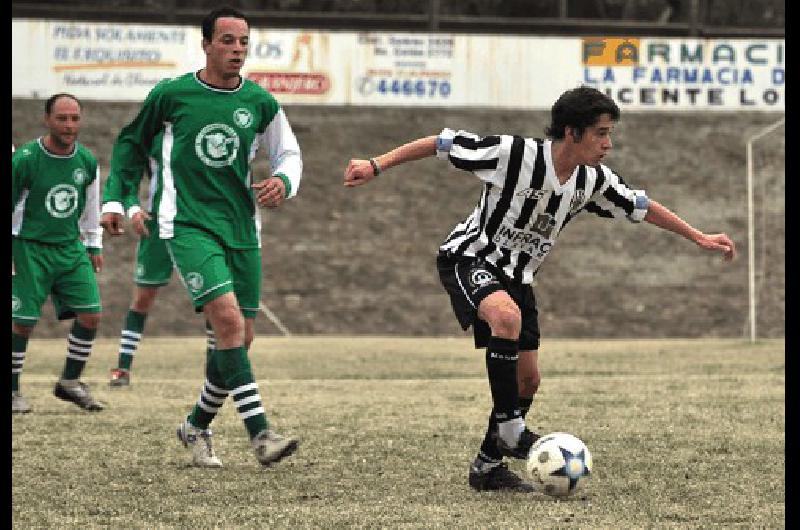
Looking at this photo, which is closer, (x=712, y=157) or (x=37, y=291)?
(x=37, y=291)

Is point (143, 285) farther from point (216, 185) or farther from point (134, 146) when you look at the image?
point (216, 185)

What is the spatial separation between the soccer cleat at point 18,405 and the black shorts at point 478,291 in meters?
4.61

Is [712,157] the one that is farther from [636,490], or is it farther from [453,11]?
[636,490]

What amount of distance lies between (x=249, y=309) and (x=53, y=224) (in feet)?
11.4

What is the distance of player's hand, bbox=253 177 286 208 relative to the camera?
7.43 meters

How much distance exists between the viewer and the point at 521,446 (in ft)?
22.5

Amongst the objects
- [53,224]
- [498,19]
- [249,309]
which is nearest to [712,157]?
[498,19]

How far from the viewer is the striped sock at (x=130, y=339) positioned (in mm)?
13539

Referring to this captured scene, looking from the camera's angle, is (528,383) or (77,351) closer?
(528,383)

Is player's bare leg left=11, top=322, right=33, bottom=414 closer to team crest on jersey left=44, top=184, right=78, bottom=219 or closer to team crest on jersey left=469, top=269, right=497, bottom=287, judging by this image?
team crest on jersey left=44, top=184, right=78, bottom=219

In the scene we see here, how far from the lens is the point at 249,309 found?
809 cm

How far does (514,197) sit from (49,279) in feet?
16.7

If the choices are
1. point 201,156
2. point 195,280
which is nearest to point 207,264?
point 195,280

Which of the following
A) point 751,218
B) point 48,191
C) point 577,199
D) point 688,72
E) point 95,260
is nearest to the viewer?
point 577,199
